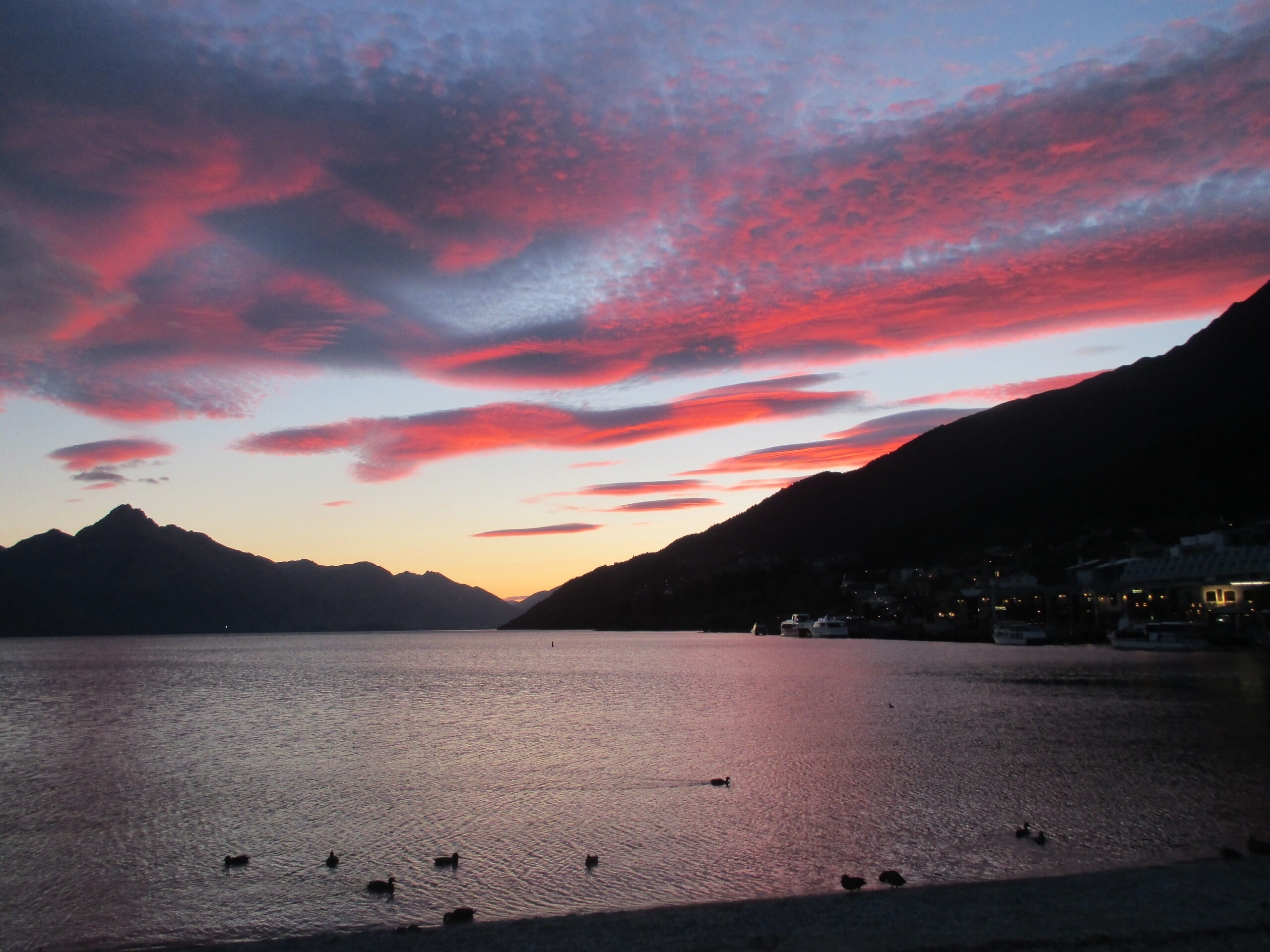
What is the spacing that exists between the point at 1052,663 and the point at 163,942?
279ft

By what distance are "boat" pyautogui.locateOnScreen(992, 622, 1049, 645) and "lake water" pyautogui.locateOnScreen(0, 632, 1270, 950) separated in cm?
6893

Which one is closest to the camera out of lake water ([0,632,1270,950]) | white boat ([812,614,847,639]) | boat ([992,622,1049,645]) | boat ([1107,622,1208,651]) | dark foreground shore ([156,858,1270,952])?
dark foreground shore ([156,858,1270,952])

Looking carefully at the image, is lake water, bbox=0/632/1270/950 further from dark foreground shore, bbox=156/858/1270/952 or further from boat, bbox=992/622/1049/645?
boat, bbox=992/622/1049/645

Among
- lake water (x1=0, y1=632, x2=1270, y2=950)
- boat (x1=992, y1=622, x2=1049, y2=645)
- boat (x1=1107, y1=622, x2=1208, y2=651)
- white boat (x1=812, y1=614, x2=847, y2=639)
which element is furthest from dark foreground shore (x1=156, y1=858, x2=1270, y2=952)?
white boat (x1=812, y1=614, x2=847, y2=639)

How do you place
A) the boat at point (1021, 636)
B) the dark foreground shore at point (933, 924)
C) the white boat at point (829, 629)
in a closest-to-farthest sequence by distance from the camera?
the dark foreground shore at point (933, 924) → the boat at point (1021, 636) → the white boat at point (829, 629)

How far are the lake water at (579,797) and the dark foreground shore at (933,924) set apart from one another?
1512 mm

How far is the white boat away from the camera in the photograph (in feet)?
614

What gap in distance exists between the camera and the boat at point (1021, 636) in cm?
12595

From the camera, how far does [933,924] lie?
532 inches

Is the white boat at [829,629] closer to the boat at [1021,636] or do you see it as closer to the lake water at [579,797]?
the boat at [1021,636]

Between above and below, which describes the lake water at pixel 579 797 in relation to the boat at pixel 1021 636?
above

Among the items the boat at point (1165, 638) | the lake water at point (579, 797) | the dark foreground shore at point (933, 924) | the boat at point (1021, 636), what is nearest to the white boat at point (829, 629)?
the boat at point (1021, 636)

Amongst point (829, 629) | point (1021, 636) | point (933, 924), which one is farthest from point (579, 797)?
point (829, 629)

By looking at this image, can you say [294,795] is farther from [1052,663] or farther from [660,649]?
[660,649]
